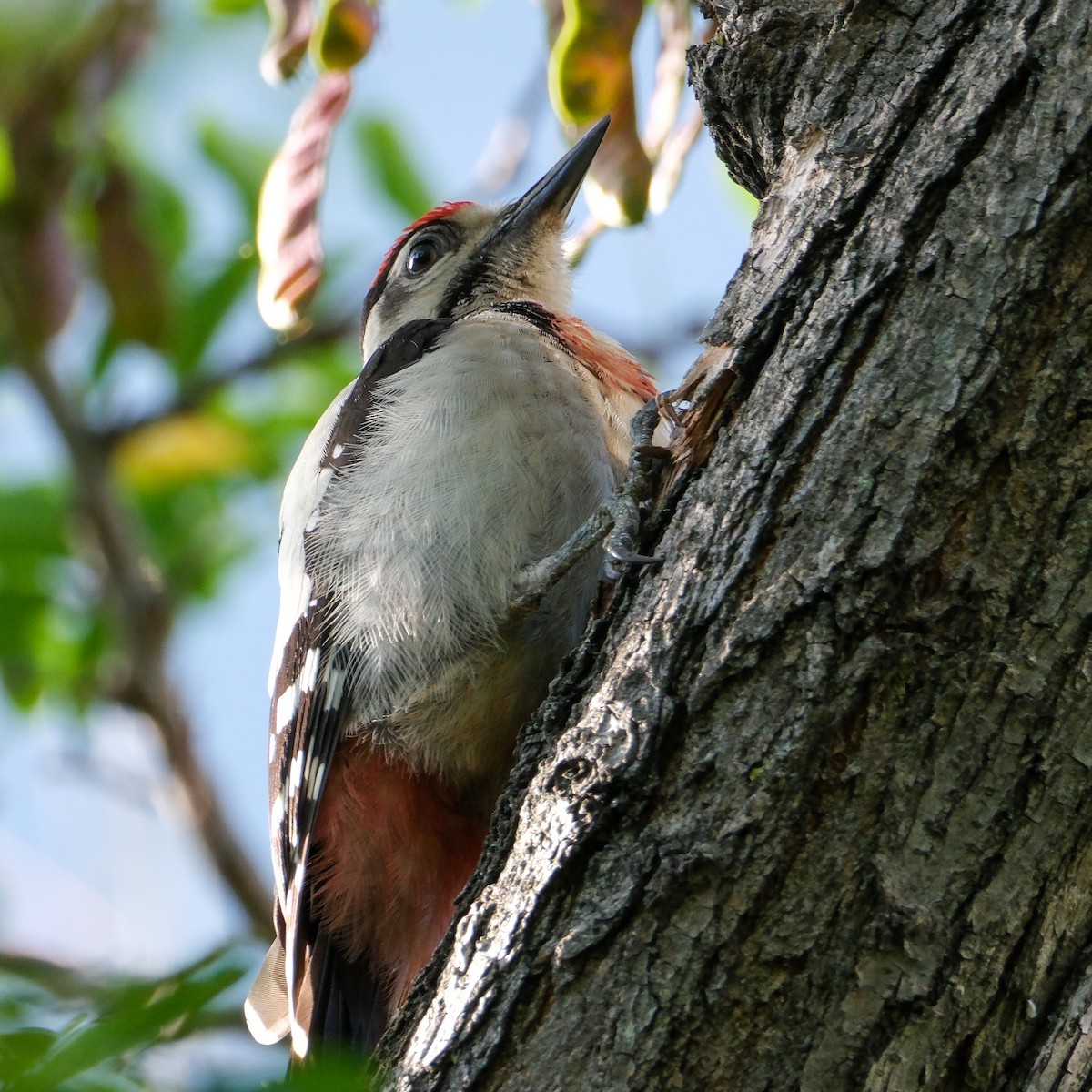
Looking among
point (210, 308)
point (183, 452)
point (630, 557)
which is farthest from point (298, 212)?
→ point (183, 452)

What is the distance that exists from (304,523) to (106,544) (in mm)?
988

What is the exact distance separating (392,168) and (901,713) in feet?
13.6

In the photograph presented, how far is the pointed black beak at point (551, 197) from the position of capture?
171 inches

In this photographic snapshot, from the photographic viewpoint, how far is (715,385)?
88.0 inches

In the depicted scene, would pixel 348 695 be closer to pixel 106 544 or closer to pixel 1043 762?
pixel 106 544

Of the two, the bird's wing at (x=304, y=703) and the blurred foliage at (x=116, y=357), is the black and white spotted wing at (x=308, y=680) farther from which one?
the blurred foliage at (x=116, y=357)

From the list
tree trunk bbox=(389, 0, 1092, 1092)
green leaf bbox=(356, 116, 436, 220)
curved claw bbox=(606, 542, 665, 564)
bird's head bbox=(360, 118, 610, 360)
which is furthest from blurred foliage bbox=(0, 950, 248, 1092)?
green leaf bbox=(356, 116, 436, 220)

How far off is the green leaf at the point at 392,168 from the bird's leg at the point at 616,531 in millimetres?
2801

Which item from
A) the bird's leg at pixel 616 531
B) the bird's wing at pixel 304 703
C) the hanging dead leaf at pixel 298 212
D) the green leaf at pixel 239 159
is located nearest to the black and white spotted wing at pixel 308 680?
the bird's wing at pixel 304 703

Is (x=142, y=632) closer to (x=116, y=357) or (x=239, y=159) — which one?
(x=116, y=357)

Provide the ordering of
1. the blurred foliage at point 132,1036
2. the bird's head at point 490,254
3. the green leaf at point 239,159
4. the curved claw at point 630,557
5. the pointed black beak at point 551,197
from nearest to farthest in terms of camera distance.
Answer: the blurred foliage at point 132,1036 → the curved claw at point 630,557 → the pointed black beak at point 551,197 → the bird's head at point 490,254 → the green leaf at point 239,159

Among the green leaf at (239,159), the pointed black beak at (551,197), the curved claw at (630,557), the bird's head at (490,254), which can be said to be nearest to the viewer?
the curved claw at (630,557)

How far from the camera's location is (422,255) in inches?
185

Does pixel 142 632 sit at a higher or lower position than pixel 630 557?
higher
